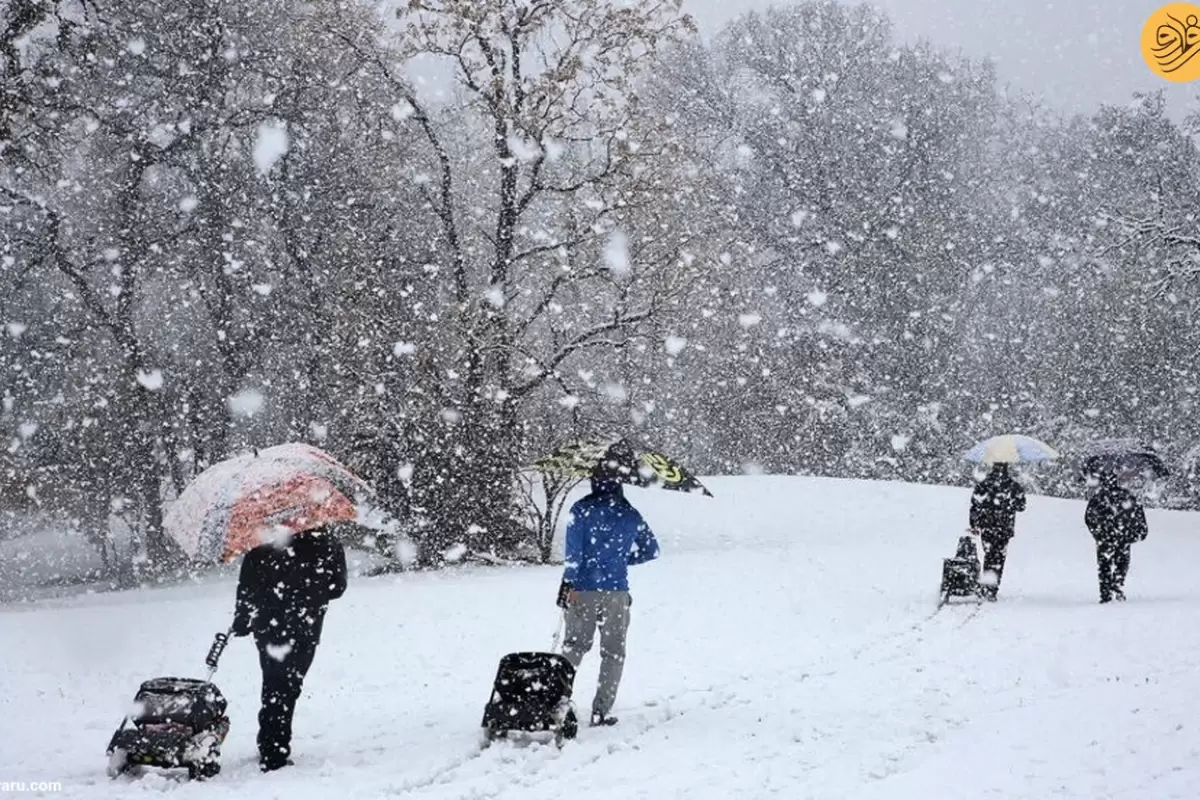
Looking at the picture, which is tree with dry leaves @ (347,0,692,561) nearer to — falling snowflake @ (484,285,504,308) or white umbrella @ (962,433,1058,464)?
falling snowflake @ (484,285,504,308)

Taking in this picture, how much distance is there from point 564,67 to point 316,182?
7.44 meters

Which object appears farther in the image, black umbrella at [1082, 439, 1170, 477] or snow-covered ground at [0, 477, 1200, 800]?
black umbrella at [1082, 439, 1170, 477]

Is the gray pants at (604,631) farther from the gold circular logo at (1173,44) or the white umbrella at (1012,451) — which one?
the gold circular logo at (1173,44)

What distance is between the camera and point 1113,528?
46.3 ft

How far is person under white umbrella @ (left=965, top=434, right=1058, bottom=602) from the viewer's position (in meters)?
14.5

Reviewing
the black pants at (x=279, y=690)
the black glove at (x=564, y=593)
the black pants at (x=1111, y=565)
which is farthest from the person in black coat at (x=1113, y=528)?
the black pants at (x=279, y=690)

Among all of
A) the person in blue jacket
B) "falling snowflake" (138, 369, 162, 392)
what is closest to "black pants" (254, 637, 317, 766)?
the person in blue jacket

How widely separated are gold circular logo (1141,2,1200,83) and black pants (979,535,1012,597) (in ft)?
48.5

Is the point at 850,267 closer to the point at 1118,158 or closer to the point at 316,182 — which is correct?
the point at 1118,158

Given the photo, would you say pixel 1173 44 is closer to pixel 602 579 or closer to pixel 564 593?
pixel 602 579

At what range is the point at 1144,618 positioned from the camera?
1266 cm

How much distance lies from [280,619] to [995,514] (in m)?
10.1

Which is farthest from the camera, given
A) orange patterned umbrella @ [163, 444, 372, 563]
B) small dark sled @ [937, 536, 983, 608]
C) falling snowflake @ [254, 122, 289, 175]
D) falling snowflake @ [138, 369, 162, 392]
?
falling snowflake @ [254, 122, 289, 175]

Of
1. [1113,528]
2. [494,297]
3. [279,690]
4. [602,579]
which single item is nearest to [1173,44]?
[1113,528]
